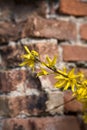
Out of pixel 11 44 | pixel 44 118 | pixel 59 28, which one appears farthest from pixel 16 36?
pixel 44 118

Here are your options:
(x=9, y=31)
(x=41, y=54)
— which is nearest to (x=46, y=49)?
(x=41, y=54)

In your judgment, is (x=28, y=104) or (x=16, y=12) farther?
(x=16, y=12)

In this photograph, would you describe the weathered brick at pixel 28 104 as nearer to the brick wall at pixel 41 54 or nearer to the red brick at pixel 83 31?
the brick wall at pixel 41 54

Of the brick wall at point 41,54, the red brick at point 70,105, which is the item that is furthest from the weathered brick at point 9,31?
the red brick at point 70,105

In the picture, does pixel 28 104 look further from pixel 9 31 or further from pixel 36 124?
pixel 9 31

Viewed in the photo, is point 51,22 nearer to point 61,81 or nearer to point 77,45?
point 77,45

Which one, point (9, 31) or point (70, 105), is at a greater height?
point (9, 31)

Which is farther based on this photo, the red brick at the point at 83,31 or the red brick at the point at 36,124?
the red brick at the point at 83,31

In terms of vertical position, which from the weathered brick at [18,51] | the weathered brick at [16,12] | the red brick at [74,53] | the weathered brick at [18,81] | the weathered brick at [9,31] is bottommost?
the weathered brick at [18,81]
